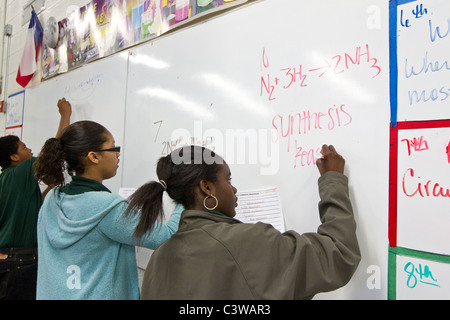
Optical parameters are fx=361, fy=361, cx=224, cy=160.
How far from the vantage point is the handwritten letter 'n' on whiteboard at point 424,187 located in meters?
0.75

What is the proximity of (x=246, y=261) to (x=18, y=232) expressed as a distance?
53.5 inches

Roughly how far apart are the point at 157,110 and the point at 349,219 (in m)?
0.91

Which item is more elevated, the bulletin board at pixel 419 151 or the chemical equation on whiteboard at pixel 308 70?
the chemical equation on whiteboard at pixel 308 70

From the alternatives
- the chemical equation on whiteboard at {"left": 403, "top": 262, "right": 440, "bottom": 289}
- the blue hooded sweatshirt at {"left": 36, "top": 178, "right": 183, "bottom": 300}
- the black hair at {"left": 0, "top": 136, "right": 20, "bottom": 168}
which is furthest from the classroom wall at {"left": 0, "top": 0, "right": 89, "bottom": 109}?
the chemical equation on whiteboard at {"left": 403, "top": 262, "right": 440, "bottom": 289}

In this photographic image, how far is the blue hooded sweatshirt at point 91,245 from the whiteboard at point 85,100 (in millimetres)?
589

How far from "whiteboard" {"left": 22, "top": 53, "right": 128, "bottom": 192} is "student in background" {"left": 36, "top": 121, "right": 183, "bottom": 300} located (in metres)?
0.50

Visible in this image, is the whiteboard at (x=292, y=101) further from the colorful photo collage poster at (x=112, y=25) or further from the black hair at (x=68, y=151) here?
the black hair at (x=68, y=151)

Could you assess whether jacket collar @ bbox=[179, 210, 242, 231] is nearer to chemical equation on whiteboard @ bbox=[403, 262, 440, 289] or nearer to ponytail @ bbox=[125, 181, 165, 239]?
ponytail @ bbox=[125, 181, 165, 239]

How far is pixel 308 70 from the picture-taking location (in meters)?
0.99

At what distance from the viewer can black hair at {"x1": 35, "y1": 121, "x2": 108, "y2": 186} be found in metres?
1.09

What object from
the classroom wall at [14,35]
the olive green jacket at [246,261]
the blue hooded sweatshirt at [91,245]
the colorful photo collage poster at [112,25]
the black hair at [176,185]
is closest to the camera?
the olive green jacket at [246,261]

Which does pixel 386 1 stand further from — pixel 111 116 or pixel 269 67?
pixel 111 116

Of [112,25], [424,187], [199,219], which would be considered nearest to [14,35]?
[112,25]

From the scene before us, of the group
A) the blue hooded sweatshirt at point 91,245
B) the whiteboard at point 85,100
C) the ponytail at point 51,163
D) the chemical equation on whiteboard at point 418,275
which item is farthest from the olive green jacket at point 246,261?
the whiteboard at point 85,100
